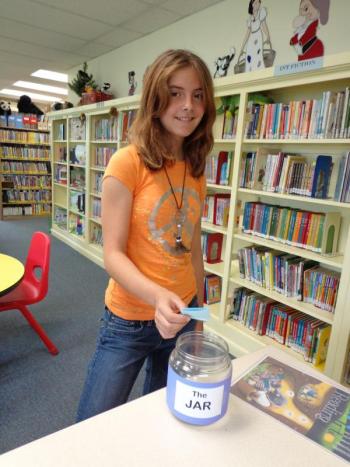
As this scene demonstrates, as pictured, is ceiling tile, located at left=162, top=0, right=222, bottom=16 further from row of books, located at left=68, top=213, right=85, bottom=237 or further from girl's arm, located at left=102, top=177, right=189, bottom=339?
row of books, located at left=68, top=213, right=85, bottom=237

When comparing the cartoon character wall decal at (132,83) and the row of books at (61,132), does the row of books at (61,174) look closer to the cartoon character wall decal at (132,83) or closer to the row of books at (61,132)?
the row of books at (61,132)

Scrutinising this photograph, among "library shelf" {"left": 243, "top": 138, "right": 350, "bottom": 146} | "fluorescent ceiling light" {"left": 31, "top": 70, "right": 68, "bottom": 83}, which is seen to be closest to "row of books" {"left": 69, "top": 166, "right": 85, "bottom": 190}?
"fluorescent ceiling light" {"left": 31, "top": 70, "right": 68, "bottom": 83}

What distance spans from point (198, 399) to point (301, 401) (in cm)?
31

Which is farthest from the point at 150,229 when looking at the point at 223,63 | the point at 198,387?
the point at 223,63

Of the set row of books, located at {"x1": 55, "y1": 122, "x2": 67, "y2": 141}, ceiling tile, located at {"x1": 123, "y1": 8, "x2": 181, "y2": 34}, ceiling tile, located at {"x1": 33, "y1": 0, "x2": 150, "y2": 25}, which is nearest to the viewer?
ceiling tile, located at {"x1": 33, "y1": 0, "x2": 150, "y2": 25}

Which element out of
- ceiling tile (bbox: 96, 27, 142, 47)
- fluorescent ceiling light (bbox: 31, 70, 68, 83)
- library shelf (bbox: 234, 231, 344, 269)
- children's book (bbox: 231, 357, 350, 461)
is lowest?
children's book (bbox: 231, 357, 350, 461)

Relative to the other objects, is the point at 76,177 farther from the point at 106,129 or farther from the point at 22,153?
the point at 22,153

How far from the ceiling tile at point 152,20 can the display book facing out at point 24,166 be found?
4619 millimetres

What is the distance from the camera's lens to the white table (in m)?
0.60

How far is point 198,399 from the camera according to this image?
652 millimetres

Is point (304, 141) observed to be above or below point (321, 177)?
above

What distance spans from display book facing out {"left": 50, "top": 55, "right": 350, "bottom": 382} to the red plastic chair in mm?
1221

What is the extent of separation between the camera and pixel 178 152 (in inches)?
43.3

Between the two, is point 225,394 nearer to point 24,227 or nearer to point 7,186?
point 24,227
